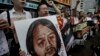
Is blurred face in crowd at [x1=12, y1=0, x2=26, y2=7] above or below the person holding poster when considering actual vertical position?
above

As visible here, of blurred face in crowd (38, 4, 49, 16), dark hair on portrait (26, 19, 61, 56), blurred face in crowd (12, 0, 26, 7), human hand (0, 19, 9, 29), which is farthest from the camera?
blurred face in crowd (38, 4, 49, 16)

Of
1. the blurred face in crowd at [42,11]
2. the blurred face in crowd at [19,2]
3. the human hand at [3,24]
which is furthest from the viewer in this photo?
the blurred face in crowd at [42,11]

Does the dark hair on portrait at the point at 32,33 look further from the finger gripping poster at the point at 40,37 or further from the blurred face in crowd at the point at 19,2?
the blurred face in crowd at the point at 19,2

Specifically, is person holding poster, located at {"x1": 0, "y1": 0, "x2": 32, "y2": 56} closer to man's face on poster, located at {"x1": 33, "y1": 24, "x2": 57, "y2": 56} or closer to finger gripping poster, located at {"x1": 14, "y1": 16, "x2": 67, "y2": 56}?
finger gripping poster, located at {"x1": 14, "y1": 16, "x2": 67, "y2": 56}

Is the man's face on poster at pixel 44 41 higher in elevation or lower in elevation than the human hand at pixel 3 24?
lower

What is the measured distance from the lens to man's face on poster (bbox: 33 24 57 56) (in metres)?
2.53

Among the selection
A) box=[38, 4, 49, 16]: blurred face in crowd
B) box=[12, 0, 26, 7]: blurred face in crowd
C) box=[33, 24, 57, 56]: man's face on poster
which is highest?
box=[12, 0, 26, 7]: blurred face in crowd

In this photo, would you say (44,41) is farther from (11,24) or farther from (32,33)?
(11,24)

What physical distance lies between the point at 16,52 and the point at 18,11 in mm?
493

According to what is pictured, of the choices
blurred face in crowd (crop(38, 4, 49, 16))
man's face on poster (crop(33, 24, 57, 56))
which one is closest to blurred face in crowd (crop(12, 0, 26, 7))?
blurred face in crowd (crop(38, 4, 49, 16))

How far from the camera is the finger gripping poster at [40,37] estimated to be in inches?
95.4

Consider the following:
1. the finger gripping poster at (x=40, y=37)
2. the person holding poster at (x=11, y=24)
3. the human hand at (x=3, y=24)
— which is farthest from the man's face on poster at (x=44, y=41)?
the human hand at (x=3, y=24)

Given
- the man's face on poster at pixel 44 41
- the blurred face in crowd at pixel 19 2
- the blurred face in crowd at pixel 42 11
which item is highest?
the blurred face in crowd at pixel 19 2

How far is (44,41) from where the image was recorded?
259 cm
